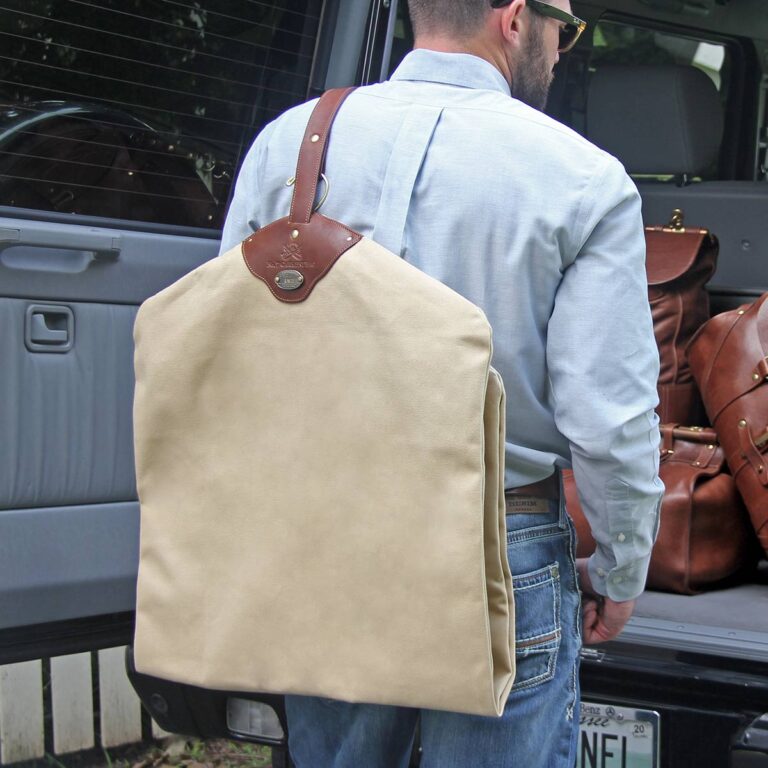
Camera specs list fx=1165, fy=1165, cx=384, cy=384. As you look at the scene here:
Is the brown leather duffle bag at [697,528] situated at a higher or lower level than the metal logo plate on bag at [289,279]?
lower

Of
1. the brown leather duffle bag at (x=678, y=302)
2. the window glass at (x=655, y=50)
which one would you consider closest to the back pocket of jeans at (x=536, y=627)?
the brown leather duffle bag at (x=678, y=302)

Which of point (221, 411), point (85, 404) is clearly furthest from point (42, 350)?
point (221, 411)

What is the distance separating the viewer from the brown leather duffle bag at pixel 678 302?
271cm

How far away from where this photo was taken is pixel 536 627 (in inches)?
53.2

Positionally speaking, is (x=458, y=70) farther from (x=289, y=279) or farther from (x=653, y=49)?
(x=653, y=49)

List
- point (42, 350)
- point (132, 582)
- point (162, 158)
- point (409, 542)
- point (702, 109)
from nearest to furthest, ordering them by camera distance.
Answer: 1. point (409, 542)
2. point (42, 350)
3. point (132, 582)
4. point (162, 158)
5. point (702, 109)

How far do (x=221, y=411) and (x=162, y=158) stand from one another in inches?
31.8

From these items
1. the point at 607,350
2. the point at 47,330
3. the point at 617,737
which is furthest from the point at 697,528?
the point at 47,330

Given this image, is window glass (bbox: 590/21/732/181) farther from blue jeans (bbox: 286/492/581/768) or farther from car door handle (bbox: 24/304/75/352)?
blue jeans (bbox: 286/492/581/768)

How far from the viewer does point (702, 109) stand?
10.4 feet

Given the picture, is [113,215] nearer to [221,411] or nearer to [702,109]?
[221,411]

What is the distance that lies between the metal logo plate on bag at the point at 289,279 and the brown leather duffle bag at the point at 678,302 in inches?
63.4

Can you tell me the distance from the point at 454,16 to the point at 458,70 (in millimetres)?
69

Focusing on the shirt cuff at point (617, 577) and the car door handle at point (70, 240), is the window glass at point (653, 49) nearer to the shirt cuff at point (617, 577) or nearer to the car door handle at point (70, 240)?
the car door handle at point (70, 240)
